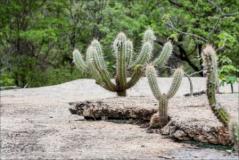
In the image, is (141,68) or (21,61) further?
(21,61)

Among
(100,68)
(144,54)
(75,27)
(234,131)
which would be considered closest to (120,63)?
(100,68)

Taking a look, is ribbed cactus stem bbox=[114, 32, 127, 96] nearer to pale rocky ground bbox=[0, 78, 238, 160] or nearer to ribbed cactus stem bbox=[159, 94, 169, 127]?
pale rocky ground bbox=[0, 78, 238, 160]

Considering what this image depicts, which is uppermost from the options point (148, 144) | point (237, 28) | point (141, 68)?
point (237, 28)

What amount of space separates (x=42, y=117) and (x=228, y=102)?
2439 mm

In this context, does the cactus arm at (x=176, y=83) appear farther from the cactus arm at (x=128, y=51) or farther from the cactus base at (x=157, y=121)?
the cactus arm at (x=128, y=51)

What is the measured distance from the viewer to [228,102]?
21.5 ft

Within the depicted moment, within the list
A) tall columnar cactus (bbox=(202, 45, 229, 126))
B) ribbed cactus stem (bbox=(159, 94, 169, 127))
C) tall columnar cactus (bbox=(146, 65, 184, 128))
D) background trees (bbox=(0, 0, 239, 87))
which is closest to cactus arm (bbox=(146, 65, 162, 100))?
tall columnar cactus (bbox=(146, 65, 184, 128))

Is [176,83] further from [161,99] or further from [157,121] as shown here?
[157,121]

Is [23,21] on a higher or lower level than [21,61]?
higher

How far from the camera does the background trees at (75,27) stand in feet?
57.5

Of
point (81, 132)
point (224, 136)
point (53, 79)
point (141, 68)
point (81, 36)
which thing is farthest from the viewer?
point (81, 36)

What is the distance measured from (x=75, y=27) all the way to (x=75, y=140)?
1461cm

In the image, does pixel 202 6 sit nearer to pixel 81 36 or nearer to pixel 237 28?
pixel 237 28

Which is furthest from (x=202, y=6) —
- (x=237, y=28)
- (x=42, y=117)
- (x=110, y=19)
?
(x=42, y=117)
